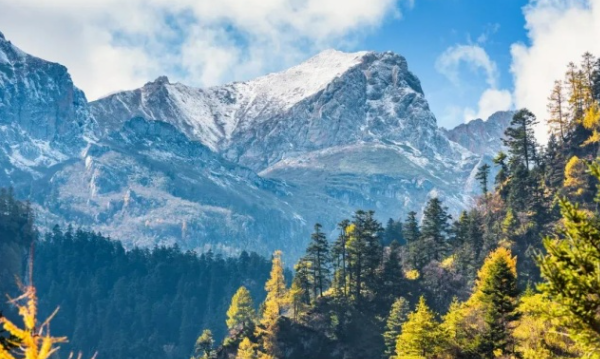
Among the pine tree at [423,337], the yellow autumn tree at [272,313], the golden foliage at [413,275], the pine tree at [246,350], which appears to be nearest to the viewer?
the pine tree at [423,337]

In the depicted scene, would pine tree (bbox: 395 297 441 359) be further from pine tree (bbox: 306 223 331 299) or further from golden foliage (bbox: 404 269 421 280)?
golden foliage (bbox: 404 269 421 280)

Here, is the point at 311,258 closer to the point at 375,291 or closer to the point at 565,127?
the point at 375,291

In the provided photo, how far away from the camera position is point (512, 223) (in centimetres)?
10575

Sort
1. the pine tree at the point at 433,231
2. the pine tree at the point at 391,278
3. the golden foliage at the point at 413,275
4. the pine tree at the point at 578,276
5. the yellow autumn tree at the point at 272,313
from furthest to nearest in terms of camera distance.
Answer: the pine tree at the point at 433,231 < the golden foliage at the point at 413,275 < the pine tree at the point at 391,278 < the yellow autumn tree at the point at 272,313 < the pine tree at the point at 578,276

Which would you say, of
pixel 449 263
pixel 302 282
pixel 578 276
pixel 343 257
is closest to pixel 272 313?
pixel 302 282

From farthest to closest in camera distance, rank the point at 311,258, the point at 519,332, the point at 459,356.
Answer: the point at 311,258 → the point at 459,356 → the point at 519,332

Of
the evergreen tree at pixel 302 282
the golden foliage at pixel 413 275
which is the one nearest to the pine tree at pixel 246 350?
the evergreen tree at pixel 302 282

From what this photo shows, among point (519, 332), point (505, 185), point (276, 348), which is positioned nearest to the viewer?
Answer: point (519, 332)

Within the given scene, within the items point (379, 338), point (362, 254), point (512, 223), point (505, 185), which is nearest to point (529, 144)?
point (505, 185)

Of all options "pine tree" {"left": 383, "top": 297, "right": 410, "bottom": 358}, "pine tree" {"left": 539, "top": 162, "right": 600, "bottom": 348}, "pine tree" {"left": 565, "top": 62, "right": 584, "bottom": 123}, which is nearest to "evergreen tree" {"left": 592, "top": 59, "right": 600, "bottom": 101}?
"pine tree" {"left": 565, "top": 62, "right": 584, "bottom": 123}

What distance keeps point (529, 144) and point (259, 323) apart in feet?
201

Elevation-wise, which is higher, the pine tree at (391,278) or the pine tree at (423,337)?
the pine tree at (391,278)

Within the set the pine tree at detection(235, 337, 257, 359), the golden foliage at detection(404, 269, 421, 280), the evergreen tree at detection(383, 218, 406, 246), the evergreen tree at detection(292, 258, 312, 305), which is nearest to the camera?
the pine tree at detection(235, 337, 257, 359)

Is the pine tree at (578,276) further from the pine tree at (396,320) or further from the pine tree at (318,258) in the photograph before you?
the pine tree at (318,258)
